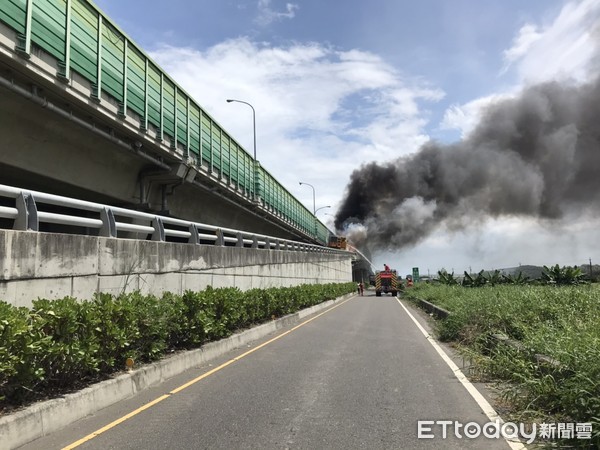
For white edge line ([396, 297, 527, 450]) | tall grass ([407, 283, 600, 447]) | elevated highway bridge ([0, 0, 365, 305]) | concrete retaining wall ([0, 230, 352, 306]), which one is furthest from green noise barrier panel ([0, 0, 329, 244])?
tall grass ([407, 283, 600, 447])

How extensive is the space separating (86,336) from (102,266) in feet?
7.79

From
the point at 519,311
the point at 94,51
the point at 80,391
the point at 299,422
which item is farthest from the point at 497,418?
the point at 94,51

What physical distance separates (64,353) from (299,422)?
9.05ft

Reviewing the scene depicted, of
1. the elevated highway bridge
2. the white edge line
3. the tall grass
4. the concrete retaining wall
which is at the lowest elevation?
the white edge line

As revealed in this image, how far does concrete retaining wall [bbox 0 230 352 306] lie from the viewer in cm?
658

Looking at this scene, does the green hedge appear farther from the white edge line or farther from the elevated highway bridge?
the white edge line

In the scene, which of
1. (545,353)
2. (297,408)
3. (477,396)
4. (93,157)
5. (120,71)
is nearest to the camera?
(297,408)

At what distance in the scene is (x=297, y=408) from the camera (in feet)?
20.4

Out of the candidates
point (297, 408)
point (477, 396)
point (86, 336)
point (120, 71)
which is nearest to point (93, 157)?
point (120, 71)

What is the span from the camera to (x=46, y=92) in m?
11.6

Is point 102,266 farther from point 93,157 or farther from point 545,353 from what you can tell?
point 93,157

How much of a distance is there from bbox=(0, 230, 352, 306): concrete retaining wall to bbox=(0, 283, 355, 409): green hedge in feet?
1.34

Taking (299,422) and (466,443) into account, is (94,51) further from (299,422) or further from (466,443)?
(466,443)

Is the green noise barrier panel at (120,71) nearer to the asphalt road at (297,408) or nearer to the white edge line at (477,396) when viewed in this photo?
the asphalt road at (297,408)
